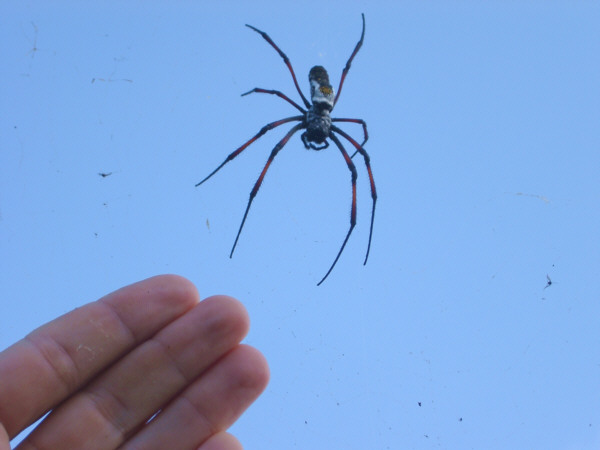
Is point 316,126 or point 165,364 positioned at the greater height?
point 316,126

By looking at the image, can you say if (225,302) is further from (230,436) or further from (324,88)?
(324,88)

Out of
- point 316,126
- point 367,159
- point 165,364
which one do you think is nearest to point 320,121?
point 316,126

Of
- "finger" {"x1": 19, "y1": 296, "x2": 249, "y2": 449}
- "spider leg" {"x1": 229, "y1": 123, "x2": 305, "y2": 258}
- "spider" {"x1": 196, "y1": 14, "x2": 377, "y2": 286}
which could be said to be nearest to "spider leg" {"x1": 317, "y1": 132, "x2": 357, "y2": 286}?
"spider" {"x1": 196, "y1": 14, "x2": 377, "y2": 286}

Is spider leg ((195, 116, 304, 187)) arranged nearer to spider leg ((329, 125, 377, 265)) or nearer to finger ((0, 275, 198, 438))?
spider leg ((329, 125, 377, 265))

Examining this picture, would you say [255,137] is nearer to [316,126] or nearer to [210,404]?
[316,126]

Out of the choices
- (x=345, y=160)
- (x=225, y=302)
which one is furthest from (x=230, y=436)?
(x=345, y=160)

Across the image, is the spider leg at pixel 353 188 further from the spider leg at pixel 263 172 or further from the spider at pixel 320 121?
the spider leg at pixel 263 172

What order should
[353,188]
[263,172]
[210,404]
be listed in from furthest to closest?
[353,188], [263,172], [210,404]

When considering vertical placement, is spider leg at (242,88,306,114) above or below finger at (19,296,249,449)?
above
